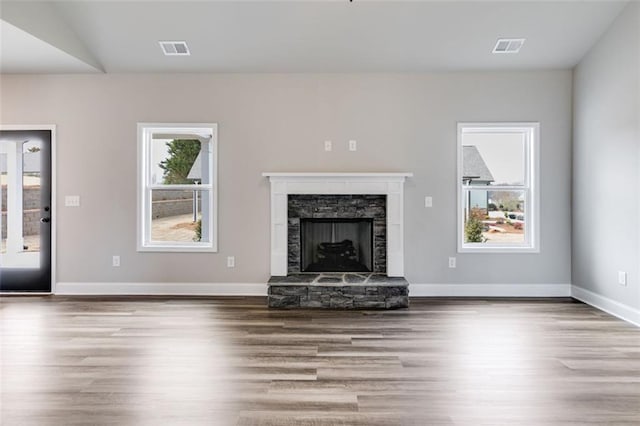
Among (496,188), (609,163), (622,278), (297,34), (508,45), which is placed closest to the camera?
(622,278)

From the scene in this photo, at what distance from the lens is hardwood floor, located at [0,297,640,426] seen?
2.38 m

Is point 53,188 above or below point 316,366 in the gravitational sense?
above

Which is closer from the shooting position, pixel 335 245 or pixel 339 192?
pixel 339 192

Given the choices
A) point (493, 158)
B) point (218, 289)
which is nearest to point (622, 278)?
point (493, 158)

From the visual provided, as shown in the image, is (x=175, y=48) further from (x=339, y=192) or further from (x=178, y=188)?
(x=339, y=192)

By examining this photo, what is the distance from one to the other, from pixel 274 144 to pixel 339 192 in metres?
0.97

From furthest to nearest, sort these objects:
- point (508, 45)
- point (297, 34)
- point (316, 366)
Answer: point (508, 45)
point (297, 34)
point (316, 366)

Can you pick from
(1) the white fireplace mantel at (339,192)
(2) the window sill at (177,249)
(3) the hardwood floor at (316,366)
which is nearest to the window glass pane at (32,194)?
(3) the hardwood floor at (316,366)

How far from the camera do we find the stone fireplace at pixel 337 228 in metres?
5.12

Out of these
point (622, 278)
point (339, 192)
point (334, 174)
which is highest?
point (334, 174)

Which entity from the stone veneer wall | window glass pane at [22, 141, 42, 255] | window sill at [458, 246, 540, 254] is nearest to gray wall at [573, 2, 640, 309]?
window sill at [458, 246, 540, 254]

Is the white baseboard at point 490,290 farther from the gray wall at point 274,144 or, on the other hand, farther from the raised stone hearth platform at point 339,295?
the raised stone hearth platform at point 339,295

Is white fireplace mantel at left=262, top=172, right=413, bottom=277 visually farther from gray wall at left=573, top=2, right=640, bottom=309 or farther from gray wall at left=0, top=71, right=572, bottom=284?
gray wall at left=573, top=2, right=640, bottom=309

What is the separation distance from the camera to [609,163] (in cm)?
453
